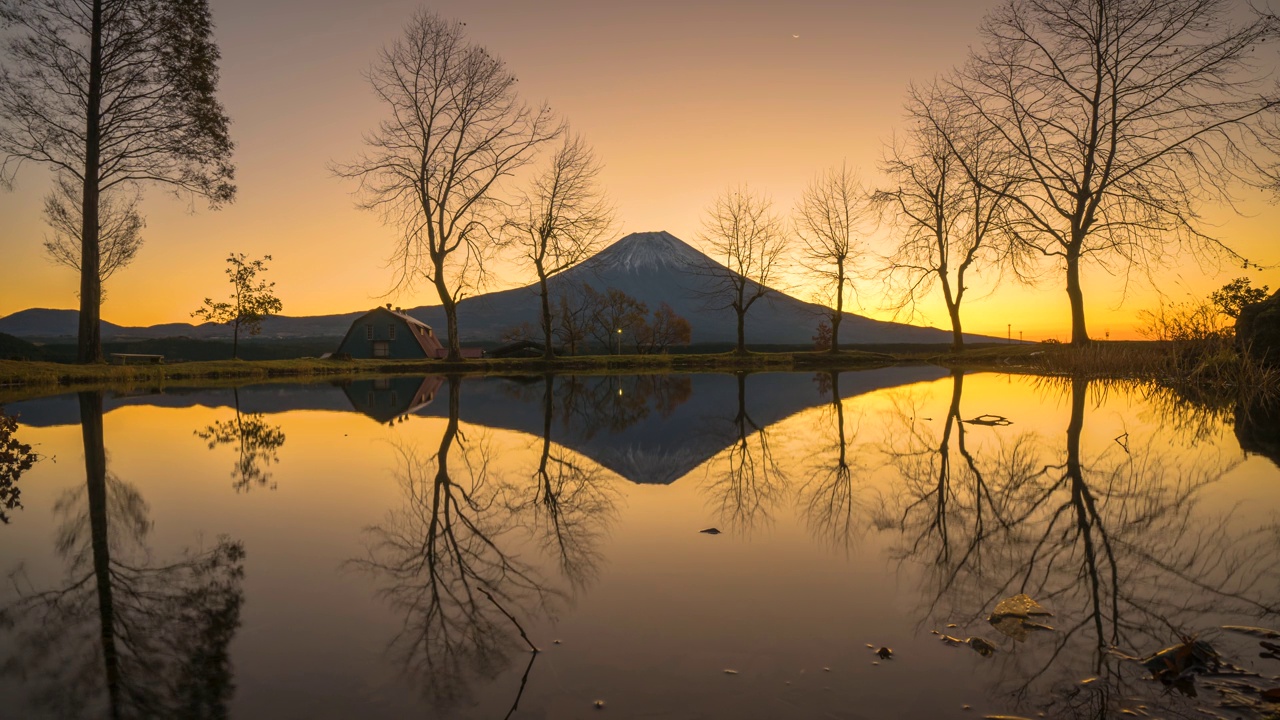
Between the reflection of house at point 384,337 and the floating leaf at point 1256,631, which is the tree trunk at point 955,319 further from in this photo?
the reflection of house at point 384,337

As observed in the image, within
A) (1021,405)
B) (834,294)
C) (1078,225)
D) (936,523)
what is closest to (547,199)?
(834,294)

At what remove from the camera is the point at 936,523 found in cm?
422

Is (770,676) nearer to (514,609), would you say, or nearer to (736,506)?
(514,609)

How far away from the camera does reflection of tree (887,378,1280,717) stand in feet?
7.93

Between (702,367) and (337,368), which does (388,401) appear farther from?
(702,367)

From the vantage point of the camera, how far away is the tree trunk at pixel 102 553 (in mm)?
2408

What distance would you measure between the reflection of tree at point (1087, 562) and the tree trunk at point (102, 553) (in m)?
3.13

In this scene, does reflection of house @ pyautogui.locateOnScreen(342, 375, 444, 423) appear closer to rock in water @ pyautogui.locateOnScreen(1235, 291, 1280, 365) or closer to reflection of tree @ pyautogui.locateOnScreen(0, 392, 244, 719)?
reflection of tree @ pyautogui.locateOnScreen(0, 392, 244, 719)

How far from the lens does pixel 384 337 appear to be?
6606cm

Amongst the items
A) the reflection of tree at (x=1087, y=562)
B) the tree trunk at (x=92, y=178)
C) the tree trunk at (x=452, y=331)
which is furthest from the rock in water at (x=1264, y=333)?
the tree trunk at (x=92, y=178)

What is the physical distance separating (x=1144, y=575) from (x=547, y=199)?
3404 centimetres

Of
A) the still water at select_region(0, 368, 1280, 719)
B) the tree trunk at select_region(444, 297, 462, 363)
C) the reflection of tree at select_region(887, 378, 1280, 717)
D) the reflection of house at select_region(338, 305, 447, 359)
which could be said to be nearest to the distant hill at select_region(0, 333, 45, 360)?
the reflection of house at select_region(338, 305, 447, 359)

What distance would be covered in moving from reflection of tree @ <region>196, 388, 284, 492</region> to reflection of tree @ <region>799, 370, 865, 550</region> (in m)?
4.43

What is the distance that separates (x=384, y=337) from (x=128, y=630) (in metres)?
67.4
